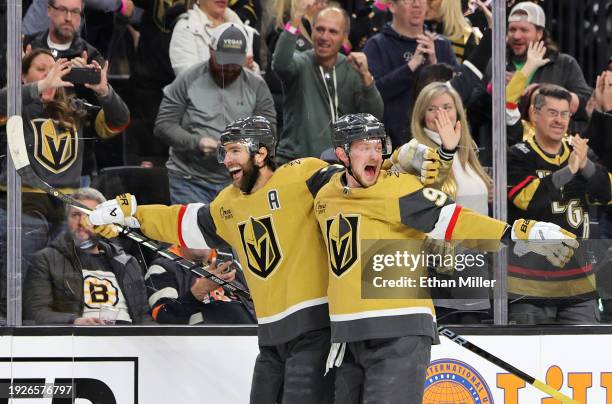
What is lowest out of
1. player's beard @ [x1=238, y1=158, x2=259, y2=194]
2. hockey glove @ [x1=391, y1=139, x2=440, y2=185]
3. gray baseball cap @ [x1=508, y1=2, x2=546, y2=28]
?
player's beard @ [x1=238, y1=158, x2=259, y2=194]

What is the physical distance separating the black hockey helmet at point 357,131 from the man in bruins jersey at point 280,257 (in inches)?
6.7

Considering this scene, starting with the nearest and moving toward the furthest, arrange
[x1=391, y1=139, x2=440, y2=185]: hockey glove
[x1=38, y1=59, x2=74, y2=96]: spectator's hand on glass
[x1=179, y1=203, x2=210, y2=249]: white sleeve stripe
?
[x1=391, y1=139, x2=440, y2=185]: hockey glove, [x1=179, y1=203, x2=210, y2=249]: white sleeve stripe, [x1=38, y1=59, x2=74, y2=96]: spectator's hand on glass

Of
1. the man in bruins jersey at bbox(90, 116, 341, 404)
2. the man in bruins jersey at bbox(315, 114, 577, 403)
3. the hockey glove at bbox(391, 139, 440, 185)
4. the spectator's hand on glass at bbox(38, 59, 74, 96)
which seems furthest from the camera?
the spectator's hand on glass at bbox(38, 59, 74, 96)

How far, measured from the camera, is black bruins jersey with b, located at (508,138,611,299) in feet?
14.9

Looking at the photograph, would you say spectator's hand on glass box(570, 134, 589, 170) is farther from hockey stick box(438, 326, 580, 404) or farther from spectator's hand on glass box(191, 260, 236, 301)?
spectator's hand on glass box(191, 260, 236, 301)

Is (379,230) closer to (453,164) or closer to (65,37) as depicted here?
(453,164)

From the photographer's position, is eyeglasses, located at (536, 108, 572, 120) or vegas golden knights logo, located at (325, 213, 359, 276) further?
eyeglasses, located at (536, 108, 572, 120)

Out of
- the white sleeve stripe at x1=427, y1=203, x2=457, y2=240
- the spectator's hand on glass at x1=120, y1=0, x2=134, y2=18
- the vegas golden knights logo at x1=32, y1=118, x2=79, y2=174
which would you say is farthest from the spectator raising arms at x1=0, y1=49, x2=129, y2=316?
the white sleeve stripe at x1=427, y1=203, x2=457, y2=240

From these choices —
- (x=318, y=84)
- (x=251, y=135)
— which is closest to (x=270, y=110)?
(x=318, y=84)

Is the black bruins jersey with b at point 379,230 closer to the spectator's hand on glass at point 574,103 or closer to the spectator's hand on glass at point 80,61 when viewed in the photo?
the spectator's hand on glass at point 574,103

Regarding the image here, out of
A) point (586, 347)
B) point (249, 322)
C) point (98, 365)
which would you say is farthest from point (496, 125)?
point (98, 365)

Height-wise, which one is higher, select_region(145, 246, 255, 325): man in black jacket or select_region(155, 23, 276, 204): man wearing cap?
select_region(155, 23, 276, 204): man wearing cap

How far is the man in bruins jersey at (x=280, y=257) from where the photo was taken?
413 cm

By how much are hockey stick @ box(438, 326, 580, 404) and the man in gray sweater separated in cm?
82
